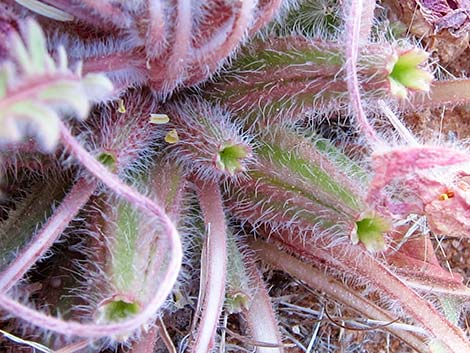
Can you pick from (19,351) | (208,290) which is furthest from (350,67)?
(19,351)

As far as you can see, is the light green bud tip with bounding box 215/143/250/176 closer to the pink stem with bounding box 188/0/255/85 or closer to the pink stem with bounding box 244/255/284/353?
the pink stem with bounding box 188/0/255/85

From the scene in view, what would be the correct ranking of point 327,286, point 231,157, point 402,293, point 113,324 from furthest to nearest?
point 327,286 < point 402,293 < point 231,157 < point 113,324

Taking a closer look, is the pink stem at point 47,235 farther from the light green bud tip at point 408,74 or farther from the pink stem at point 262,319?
the light green bud tip at point 408,74

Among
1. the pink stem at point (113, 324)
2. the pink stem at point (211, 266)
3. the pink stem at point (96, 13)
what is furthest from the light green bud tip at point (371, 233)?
the pink stem at point (96, 13)

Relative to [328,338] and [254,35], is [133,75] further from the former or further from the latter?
[328,338]

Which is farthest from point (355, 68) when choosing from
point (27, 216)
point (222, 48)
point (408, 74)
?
point (27, 216)

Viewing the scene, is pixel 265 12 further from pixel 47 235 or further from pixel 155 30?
Result: pixel 47 235

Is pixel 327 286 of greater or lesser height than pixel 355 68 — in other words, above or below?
below
